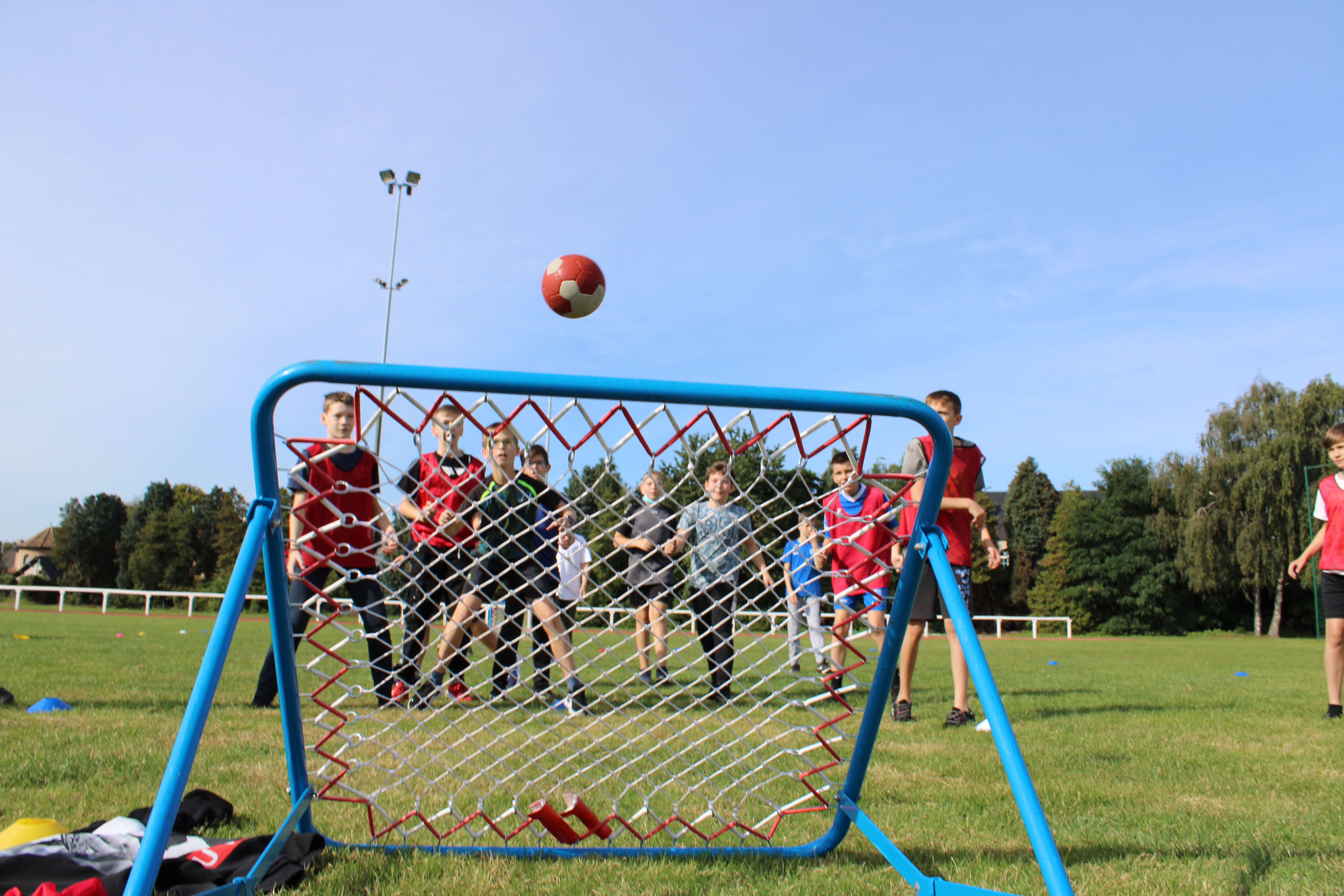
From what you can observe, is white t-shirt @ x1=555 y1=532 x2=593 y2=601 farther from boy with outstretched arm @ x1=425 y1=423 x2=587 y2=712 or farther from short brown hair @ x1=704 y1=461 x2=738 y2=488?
short brown hair @ x1=704 y1=461 x2=738 y2=488

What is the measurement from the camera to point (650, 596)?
20.8 feet

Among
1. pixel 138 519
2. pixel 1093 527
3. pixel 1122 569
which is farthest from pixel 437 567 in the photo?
pixel 138 519

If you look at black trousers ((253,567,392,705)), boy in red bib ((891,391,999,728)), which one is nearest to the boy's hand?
boy in red bib ((891,391,999,728))

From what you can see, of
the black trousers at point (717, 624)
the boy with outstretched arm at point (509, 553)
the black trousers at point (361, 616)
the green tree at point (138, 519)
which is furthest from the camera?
the green tree at point (138, 519)

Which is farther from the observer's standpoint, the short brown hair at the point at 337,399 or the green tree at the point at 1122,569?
the green tree at the point at 1122,569

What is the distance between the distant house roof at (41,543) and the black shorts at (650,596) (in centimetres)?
9569

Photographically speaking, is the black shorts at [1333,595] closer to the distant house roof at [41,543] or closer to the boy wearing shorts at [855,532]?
the boy wearing shorts at [855,532]

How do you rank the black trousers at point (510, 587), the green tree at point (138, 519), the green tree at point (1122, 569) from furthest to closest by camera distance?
the green tree at point (138, 519) → the green tree at point (1122, 569) → the black trousers at point (510, 587)

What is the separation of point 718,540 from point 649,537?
1.15 m

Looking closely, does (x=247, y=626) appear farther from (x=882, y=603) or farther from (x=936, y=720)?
(x=882, y=603)

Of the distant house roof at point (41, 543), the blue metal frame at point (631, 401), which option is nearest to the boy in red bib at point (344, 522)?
the blue metal frame at point (631, 401)

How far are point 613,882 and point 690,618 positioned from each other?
4.35 feet

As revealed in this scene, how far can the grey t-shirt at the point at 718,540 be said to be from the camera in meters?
2.66

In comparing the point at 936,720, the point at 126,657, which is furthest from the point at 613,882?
the point at 126,657
